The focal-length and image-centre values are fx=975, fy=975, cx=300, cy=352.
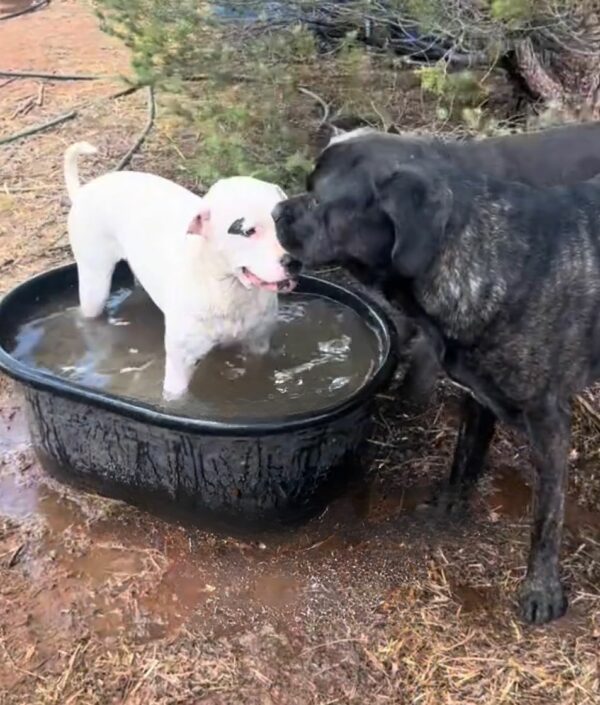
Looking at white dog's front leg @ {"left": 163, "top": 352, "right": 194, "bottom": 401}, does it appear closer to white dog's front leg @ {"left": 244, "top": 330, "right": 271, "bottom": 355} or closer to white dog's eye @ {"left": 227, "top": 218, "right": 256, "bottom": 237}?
white dog's front leg @ {"left": 244, "top": 330, "right": 271, "bottom": 355}

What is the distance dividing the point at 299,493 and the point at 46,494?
107 cm

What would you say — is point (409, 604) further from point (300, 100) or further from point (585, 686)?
point (300, 100)

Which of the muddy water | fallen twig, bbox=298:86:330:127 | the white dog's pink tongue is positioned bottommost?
the muddy water

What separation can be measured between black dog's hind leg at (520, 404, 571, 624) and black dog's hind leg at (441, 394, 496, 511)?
0.52 meters

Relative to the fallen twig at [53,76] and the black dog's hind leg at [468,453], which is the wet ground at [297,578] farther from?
the fallen twig at [53,76]

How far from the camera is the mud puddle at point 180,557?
3.38 m

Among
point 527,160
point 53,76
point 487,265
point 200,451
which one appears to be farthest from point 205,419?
point 53,76

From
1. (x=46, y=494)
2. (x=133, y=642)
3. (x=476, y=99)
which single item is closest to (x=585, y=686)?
(x=133, y=642)

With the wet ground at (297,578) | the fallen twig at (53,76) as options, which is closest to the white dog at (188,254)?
the wet ground at (297,578)

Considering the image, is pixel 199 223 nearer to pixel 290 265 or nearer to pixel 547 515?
pixel 290 265

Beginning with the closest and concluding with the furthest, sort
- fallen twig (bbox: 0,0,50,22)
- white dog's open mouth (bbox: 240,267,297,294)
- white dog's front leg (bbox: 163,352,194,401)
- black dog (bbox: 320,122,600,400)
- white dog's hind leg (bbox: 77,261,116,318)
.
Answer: white dog's open mouth (bbox: 240,267,297,294)
white dog's front leg (bbox: 163,352,194,401)
black dog (bbox: 320,122,600,400)
white dog's hind leg (bbox: 77,261,116,318)
fallen twig (bbox: 0,0,50,22)

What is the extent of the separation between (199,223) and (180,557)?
1229mm

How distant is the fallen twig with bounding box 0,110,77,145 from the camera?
7.03m

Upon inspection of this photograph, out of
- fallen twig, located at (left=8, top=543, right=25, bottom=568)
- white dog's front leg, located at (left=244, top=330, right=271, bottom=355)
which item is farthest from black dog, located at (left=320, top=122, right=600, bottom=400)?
fallen twig, located at (left=8, top=543, right=25, bottom=568)
